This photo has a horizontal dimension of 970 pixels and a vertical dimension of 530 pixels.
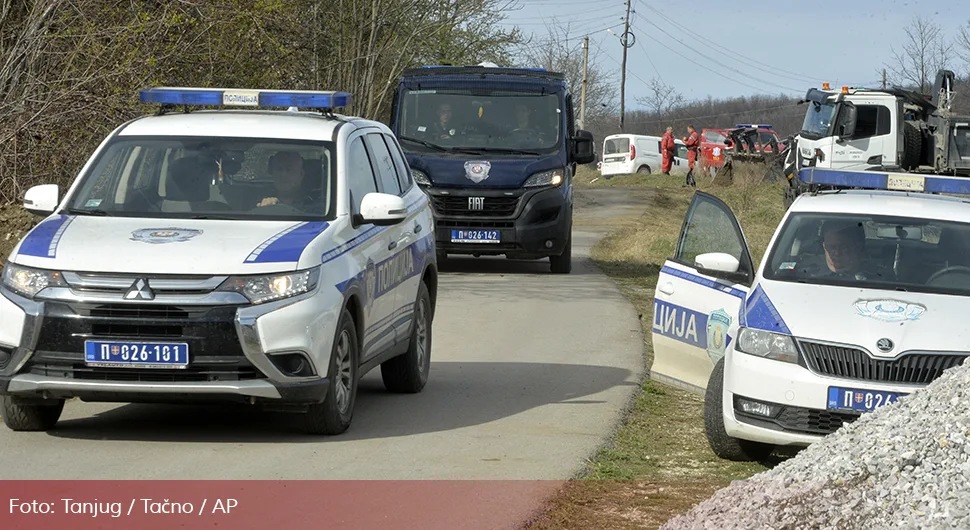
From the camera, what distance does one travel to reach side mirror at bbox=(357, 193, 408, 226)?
28.1ft

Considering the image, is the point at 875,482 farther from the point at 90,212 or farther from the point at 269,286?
the point at 90,212

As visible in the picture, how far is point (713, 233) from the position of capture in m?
9.57

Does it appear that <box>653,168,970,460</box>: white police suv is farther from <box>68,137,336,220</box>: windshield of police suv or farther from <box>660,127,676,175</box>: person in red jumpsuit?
<box>660,127,676,175</box>: person in red jumpsuit

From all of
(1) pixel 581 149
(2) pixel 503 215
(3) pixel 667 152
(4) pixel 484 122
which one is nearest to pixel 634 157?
(3) pixel 667 152

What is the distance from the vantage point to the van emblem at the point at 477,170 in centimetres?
1814

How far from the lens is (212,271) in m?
7.53

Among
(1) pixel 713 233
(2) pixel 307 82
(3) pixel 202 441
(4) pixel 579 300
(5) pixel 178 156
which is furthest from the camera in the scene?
(2) pixel 307 82

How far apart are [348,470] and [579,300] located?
30.4 feet

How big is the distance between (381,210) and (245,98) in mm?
1600

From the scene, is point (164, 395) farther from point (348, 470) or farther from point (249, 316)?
point (348, 470)

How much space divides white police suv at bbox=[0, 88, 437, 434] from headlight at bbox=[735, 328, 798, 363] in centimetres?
213

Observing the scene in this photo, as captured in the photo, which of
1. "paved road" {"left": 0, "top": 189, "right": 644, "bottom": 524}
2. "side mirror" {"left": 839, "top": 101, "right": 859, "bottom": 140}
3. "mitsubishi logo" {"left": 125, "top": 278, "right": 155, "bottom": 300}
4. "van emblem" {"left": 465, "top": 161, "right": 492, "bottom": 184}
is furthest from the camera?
"side mirror" {"left": 839, "top": 101, "right": 859, "bottom": 140}

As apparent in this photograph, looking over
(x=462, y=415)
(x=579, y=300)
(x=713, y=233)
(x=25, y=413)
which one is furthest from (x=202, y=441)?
(x=579, y=300)

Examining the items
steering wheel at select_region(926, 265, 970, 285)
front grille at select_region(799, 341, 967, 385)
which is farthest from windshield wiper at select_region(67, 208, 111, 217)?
steering wheel at select_region(926, 265, 970, 285)
